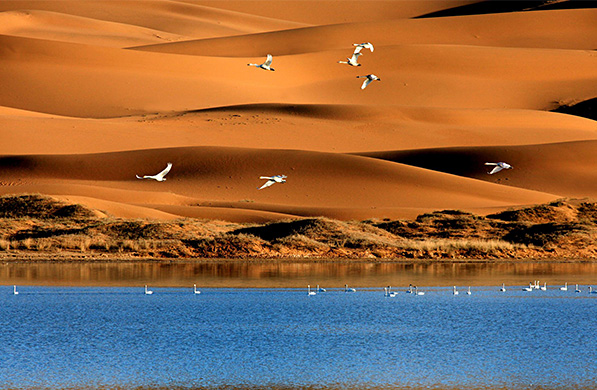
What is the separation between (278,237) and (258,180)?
26464 millimetres

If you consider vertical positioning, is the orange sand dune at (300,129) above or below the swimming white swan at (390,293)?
above

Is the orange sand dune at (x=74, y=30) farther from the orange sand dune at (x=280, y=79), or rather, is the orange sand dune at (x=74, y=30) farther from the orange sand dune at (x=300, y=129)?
the orange sand dune at (x=300, y=129)

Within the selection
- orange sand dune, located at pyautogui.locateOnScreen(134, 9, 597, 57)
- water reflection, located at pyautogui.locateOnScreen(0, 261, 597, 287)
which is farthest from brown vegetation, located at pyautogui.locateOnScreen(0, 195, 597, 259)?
orange sand dune, located at pyautogui.locateOnScreen(134, 9, 597, 57)

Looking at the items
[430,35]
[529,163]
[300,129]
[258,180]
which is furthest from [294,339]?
[430,35]

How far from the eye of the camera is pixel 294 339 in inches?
890

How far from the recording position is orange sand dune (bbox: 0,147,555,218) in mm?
65188

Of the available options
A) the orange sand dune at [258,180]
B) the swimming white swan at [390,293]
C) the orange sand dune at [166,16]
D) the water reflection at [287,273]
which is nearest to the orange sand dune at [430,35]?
the orange sand dune at [166,16]

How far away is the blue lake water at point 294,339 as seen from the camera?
715 inches

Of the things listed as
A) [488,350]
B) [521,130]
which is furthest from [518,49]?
[488,350]

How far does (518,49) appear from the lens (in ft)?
428

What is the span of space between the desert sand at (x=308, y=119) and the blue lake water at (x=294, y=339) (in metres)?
24.1

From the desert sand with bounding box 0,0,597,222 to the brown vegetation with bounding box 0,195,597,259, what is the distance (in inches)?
201

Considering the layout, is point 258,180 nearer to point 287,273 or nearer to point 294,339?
point 287,273

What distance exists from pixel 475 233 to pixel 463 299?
64.5ft
